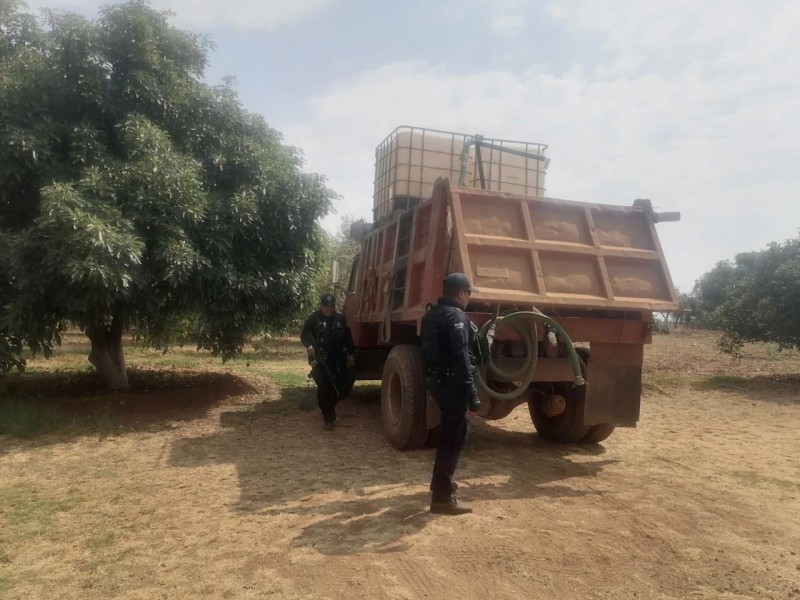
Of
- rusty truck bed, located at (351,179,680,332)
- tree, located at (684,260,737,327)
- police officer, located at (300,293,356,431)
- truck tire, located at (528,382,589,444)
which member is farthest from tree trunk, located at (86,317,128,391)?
tree, located at (684,260,737,327)

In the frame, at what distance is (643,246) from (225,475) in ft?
15.6

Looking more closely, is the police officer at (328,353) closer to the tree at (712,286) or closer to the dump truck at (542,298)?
the dump truck at (542,298)

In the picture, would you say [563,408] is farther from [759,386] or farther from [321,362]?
[759,386]

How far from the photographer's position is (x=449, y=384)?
435cm

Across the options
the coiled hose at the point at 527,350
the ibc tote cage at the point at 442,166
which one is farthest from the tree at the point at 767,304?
the coiled hose at the point at 527,350

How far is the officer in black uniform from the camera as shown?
430 centimetres

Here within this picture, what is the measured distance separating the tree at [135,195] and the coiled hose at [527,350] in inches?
183

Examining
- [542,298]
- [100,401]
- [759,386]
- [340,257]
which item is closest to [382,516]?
[542,298]

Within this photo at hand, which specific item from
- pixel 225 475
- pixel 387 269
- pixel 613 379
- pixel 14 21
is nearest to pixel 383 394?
pixel 387 269

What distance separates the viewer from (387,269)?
7391 millimetres

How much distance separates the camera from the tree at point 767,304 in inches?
521

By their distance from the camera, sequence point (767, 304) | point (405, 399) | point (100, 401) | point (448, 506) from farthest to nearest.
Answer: point (767, 304)
point (100, 401)
point (405, 399)
point (448, 506)

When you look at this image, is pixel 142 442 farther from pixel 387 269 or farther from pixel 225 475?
pixel 387 269

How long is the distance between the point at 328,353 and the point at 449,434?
365 cm
